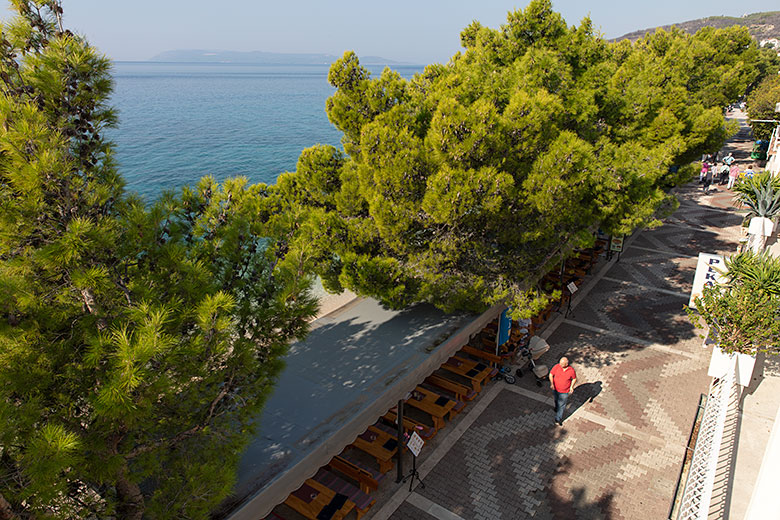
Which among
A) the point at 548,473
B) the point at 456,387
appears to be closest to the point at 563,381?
the point at 548,473

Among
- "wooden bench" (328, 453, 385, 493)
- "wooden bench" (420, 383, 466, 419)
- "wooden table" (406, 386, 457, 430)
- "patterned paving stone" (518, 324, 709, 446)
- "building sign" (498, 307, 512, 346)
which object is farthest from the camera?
"building sign" (498, 307, 512, 346)

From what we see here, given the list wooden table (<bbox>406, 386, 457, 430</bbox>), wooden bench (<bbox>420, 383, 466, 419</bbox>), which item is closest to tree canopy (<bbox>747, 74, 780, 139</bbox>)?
wooden bench (<bbox>420, 383, 466, 419</bbox>)

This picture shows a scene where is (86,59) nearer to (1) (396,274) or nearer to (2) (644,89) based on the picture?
(1) (396,274)

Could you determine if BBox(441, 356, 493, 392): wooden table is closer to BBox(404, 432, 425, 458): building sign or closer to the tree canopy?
BBox(404, 432, 425, 458): building sign

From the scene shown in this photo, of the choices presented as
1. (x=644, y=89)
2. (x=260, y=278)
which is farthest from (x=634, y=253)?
(x=260, y=278)

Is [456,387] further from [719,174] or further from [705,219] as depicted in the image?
[719,174]

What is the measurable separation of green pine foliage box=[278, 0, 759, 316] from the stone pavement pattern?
2480mm

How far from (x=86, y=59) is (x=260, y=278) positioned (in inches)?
98.1

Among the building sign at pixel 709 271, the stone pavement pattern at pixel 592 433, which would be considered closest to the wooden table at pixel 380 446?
the stone pavement pattern at pixel 592 433

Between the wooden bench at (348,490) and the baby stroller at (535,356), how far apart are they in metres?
4.98

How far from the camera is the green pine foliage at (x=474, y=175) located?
8.18 meters

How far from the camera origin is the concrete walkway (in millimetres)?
7547

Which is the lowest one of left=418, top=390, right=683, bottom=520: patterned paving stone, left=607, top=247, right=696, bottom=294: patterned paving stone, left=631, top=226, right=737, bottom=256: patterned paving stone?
left=418, top=390, right=683, bottom=520: patterned paving stone

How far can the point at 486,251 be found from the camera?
9406 mm
